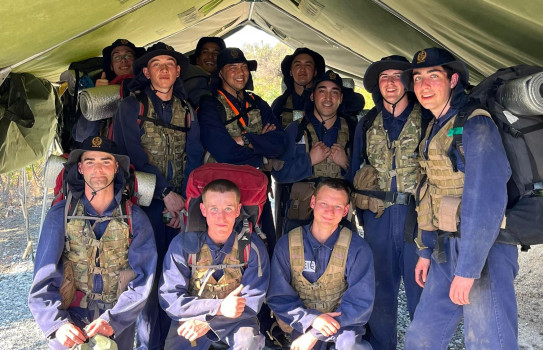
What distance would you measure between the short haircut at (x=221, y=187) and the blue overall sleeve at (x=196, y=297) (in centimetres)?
42

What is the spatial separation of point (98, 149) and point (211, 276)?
1301 millimetres

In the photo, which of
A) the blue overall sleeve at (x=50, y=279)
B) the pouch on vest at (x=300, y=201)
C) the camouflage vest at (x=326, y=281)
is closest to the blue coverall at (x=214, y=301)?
the camouflage vest at (x=326, y=281)

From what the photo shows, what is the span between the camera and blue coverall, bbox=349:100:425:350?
13.0 feet

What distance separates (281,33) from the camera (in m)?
9.45

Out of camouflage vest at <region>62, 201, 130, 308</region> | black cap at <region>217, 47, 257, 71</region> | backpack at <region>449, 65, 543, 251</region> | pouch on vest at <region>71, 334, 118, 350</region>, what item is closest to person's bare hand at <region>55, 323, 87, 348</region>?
pouch on vest at <region>71, 334, 118, 350</region>

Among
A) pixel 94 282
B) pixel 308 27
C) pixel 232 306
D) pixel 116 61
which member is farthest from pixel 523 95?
pixel 308 27

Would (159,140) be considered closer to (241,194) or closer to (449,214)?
(241,194)

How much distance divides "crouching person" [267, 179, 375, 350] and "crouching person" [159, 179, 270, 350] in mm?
200

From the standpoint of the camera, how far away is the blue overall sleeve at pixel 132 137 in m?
4.20

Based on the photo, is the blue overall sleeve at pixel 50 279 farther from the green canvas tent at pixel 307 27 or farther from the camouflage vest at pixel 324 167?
the camouflage vest at pixel 324 167

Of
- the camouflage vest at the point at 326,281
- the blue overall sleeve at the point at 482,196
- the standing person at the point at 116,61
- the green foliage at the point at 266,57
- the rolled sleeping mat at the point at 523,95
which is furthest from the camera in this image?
the green foliage at the point at 266,57

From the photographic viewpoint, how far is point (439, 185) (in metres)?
3.34

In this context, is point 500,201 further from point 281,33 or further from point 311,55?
point 281,33

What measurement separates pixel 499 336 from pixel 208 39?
15.3 feet
